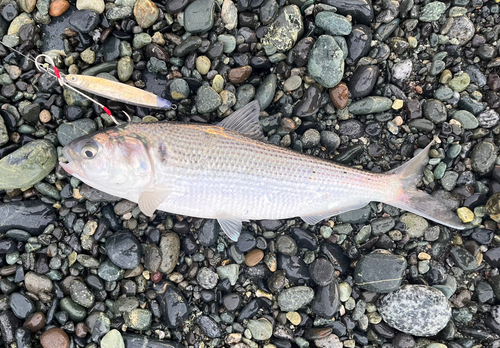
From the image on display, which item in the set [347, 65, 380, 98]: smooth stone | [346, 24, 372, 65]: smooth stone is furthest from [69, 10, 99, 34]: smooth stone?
[347, 65, 380, 98]: smooth stone

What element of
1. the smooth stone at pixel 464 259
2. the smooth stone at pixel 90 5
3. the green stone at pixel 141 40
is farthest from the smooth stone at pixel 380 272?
the smooth stone at pixel 90 5

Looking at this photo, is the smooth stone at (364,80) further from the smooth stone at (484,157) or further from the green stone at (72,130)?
the green stone at (72,130)

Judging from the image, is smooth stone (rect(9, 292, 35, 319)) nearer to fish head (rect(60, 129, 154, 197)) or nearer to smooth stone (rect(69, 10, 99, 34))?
fish head (rect(60, 129, 154, 197))

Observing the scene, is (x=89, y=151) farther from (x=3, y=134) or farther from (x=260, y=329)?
(x=260, y=329)

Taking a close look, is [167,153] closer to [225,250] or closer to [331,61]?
[225,250]

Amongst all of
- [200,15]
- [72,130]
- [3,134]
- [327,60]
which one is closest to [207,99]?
[200,15]
